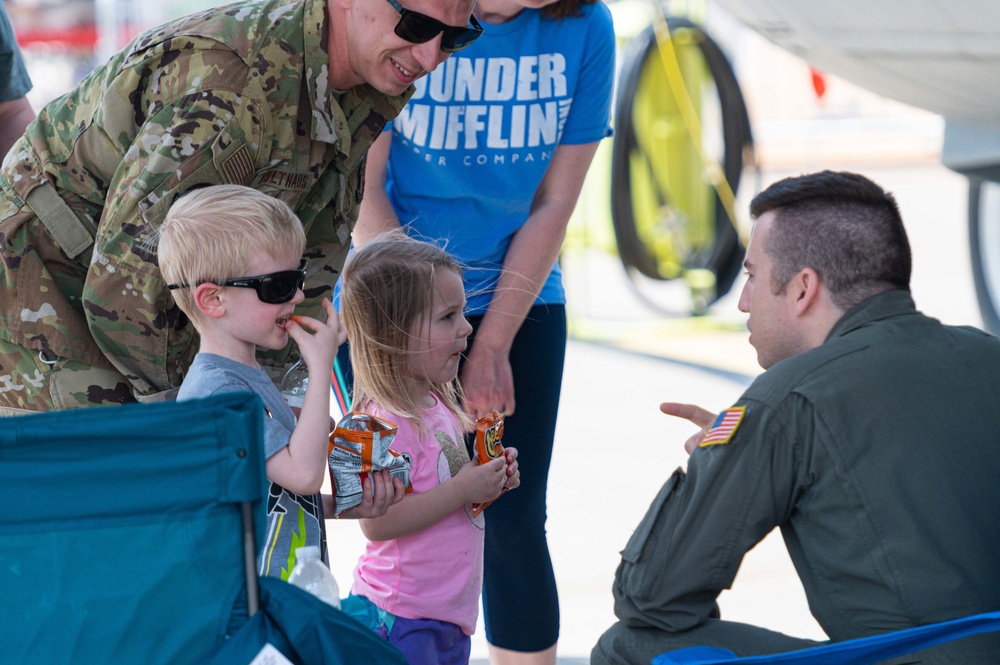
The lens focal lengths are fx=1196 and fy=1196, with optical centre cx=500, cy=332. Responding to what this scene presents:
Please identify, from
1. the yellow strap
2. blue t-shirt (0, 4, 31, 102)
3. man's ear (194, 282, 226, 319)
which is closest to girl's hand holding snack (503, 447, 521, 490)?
man's ear (194, 282, 226, 319)

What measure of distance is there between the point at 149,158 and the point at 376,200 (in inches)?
34.4

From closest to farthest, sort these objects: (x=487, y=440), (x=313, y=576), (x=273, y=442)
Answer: (x=313, y=576) < (x=273, y=442) < (x=487, y=440)

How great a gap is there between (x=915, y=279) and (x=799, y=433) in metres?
7.04

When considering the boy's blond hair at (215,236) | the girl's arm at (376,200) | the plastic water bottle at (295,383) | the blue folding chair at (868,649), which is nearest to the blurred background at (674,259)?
the girl's arm at (376,200)

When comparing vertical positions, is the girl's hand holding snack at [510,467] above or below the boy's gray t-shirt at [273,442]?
below

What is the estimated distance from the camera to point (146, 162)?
5.65ft

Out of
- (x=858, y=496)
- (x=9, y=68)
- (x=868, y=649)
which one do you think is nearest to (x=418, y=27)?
(x=858, y=496)

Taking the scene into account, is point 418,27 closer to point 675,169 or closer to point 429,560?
point 429,560

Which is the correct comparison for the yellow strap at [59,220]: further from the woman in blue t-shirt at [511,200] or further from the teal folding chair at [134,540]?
the woman in blue t-shirt at [511,200]

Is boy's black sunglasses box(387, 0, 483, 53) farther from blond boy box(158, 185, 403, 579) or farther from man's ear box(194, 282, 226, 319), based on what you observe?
man's ear box(194, 282, 226, 319)

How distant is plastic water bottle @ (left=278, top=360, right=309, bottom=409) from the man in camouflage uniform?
0.59ft

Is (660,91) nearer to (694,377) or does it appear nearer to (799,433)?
(694,377)

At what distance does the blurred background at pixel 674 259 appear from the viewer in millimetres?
3572

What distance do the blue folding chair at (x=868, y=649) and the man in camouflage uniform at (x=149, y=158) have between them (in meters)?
0.93
